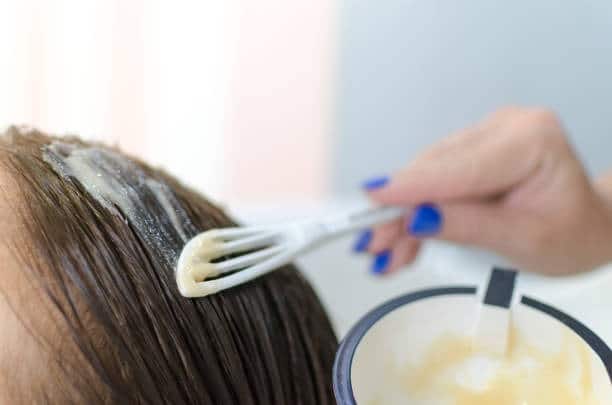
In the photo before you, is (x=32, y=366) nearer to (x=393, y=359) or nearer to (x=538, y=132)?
(x=393, y=359)

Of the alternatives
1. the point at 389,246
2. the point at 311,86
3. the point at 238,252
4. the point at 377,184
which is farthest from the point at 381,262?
the point at 311,86

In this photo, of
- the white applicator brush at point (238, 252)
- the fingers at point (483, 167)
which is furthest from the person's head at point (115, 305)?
the fingers at point (483, 167)

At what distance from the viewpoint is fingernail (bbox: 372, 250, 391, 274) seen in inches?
37.2

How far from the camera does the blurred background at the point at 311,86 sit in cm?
117

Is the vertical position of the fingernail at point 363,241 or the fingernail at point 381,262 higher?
the fingernail at point 363,241

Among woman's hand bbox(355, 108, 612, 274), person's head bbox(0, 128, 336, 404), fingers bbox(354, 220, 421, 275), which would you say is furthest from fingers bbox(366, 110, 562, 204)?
person's head bbox(0, 128, 336, 404)

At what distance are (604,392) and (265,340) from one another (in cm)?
27

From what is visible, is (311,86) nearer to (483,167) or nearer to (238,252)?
(483,167)

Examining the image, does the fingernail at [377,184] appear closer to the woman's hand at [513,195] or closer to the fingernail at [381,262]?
the woman's hand at [513,195]

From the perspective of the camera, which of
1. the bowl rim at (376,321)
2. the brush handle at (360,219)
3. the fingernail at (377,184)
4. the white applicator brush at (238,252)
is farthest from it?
the fingernail at (377,184)

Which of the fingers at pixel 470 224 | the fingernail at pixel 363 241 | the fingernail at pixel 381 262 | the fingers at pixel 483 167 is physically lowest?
the fingernail at pixel 381 262

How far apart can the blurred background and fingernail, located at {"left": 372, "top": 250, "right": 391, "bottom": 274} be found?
0.22 meters

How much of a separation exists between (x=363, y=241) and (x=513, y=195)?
0.80 ft

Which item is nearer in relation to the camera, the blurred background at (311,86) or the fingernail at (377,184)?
the fingernail at (377,184)
